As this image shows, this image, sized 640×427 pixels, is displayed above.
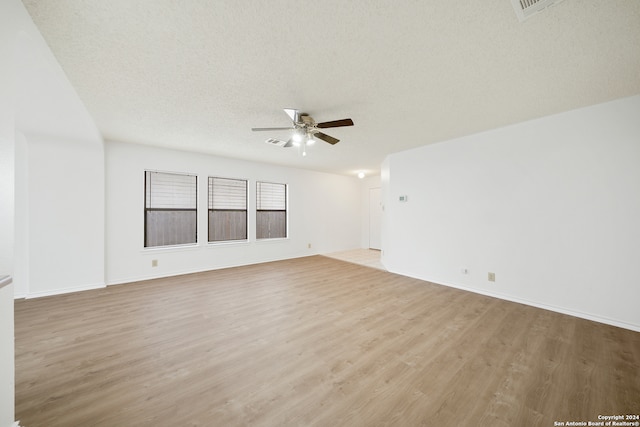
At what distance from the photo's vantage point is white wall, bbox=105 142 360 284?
408 centimetres

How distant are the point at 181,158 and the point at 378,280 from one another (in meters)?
4.80

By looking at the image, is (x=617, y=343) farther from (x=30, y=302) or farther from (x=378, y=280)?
(x=30, y=302)

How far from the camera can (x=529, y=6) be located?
4.55ft

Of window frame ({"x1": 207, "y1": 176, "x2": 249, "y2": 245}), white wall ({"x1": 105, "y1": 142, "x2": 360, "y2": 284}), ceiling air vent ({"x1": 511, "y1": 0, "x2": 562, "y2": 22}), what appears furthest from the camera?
window frame ({"x1": 207, "y1": 176, "x2": 249, "y2": 245})

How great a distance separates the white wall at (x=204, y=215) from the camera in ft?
13.4

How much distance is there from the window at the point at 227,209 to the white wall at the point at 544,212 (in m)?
4.14

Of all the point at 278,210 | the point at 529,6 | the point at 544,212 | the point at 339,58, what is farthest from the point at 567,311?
the point at 278,210

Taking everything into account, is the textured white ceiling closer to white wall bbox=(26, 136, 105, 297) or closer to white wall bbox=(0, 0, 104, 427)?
white wall bbox=(0, 0, 104, 427)

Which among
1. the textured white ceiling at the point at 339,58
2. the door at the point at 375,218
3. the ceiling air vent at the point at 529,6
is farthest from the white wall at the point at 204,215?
the ceiling air vent at the point at 529,6

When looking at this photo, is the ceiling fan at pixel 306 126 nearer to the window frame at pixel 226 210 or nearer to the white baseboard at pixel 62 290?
the window frame at pixel 226 210

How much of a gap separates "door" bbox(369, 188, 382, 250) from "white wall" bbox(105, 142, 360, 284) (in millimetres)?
872

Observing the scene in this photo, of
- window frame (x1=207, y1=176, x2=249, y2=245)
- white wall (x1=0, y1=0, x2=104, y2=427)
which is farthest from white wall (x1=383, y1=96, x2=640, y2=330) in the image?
white wall (x1=0, y1=0, x2=104, y2=427)

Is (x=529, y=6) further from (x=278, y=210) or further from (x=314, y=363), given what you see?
(x=278, y=210)

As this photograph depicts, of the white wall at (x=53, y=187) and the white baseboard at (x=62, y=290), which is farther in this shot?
the white baseboard at (x=62, y=290)
